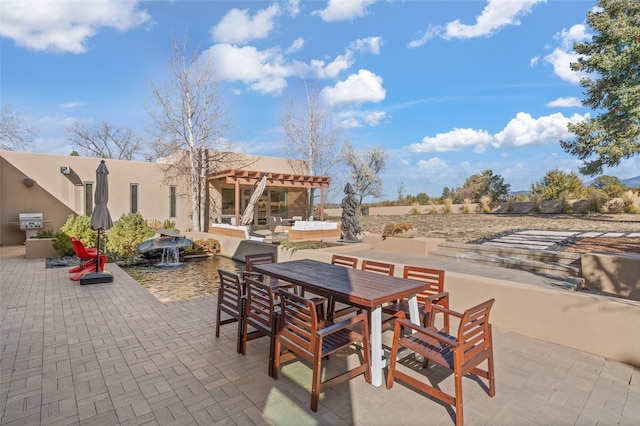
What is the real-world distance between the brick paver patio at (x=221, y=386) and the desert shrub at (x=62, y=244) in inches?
260

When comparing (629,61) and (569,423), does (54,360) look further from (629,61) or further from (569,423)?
(629,61)

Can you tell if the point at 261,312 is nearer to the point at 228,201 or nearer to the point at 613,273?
the point at 613,273

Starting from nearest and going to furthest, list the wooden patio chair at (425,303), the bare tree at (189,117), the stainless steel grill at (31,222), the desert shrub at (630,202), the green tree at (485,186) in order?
the wooden patio chair at (425,303) < the stainless steel grill at (31,222) < the desert shrub at (630,202) < the bare tree at (189,117) < the green tree at (485,186)

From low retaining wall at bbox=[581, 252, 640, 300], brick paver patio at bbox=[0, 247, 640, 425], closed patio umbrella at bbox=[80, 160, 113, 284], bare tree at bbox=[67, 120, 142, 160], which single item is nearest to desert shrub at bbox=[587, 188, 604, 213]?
low retaining wall at bbox=[581, 252, 640, 300]

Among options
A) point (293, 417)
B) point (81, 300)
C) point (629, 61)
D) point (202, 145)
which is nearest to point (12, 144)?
point (202, 145)

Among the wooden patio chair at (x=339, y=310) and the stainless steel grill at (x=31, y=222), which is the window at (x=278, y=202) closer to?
the stainless steel grill at (x=31, y=222)

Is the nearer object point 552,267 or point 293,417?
point 293,417

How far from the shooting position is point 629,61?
33.1 feet

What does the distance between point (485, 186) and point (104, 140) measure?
3759 centimetres

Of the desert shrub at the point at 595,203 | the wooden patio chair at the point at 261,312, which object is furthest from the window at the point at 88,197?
the desert shrub at the point at 595,203

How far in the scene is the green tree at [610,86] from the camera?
10.2 m

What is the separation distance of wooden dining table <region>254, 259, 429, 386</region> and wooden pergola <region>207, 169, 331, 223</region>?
10148mm

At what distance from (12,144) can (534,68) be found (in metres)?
27.6

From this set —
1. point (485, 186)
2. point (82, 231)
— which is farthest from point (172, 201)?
point (485, 186)
